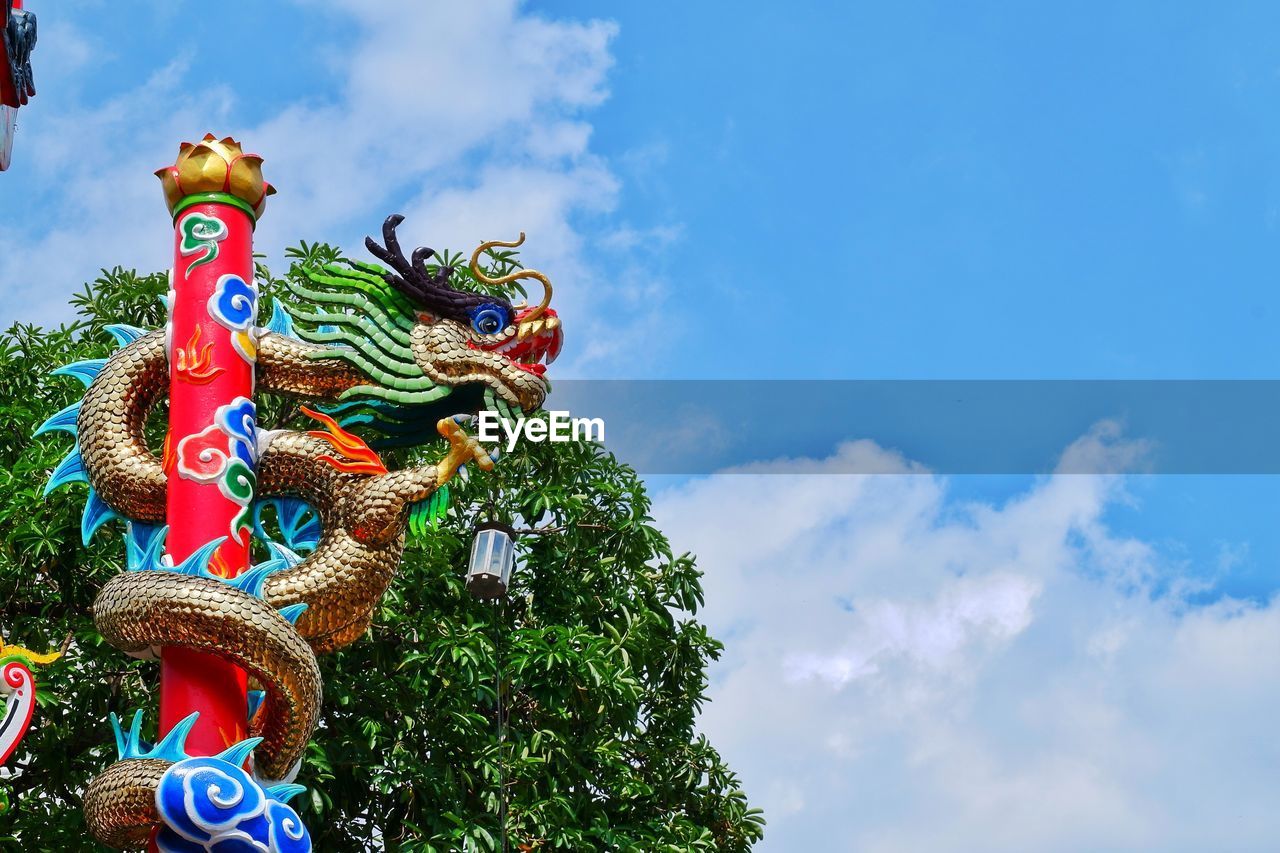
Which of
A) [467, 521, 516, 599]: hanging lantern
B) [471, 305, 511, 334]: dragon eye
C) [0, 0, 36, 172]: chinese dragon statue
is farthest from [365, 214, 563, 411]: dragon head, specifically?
[0, 0, 36, 172]: chinese dragon statue

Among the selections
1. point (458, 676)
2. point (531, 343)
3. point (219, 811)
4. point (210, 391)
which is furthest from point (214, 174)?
point (458, 676)

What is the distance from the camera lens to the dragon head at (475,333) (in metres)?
8.01

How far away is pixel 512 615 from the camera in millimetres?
11469

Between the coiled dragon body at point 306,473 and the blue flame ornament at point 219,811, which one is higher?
the coiled dragon body at point 306,473

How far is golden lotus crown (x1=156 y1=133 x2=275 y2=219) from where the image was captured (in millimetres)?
7914

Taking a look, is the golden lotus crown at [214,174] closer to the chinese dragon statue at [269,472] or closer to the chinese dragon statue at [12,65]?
the chinese dragon statue at [269,472]

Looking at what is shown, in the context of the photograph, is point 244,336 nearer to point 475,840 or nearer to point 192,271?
point 192,271

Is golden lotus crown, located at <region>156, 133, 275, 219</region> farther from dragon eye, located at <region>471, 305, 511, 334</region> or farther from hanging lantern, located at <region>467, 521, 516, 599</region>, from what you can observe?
hanging lantern, located at <region>467, 521, 516, 599</region>

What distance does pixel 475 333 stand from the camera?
8.19 metres

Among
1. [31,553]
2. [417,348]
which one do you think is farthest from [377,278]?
[31,553]

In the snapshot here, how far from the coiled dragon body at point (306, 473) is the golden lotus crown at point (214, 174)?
60 centimetres

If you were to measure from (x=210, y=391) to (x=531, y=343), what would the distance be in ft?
4.81

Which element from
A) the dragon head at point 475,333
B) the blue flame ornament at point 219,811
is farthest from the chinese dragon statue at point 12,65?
the blue flame ornament at point 219,811

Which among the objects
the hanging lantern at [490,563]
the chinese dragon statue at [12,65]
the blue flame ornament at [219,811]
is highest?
the chinese dragon statue at [12,65]
